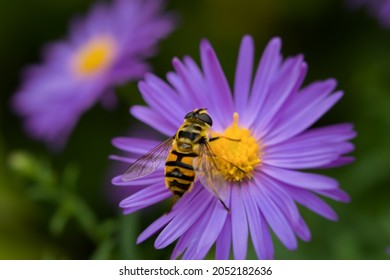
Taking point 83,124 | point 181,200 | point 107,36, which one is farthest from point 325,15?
point 181,200

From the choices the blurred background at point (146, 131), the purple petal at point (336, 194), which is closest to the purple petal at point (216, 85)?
the purple petal at point (336, 194)

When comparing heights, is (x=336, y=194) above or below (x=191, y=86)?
below

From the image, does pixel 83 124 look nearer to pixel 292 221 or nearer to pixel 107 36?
pixel 107 36

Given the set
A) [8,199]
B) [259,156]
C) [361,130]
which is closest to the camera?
[259,156]

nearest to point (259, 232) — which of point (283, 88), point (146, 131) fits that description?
point (283, 88)

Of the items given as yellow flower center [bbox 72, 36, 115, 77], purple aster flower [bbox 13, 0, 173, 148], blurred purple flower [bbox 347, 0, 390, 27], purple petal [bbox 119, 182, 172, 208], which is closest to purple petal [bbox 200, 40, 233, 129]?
purple petal [bbox 119, 182, 172, 208]

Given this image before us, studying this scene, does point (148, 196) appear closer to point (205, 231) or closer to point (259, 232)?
point (205, 231)
